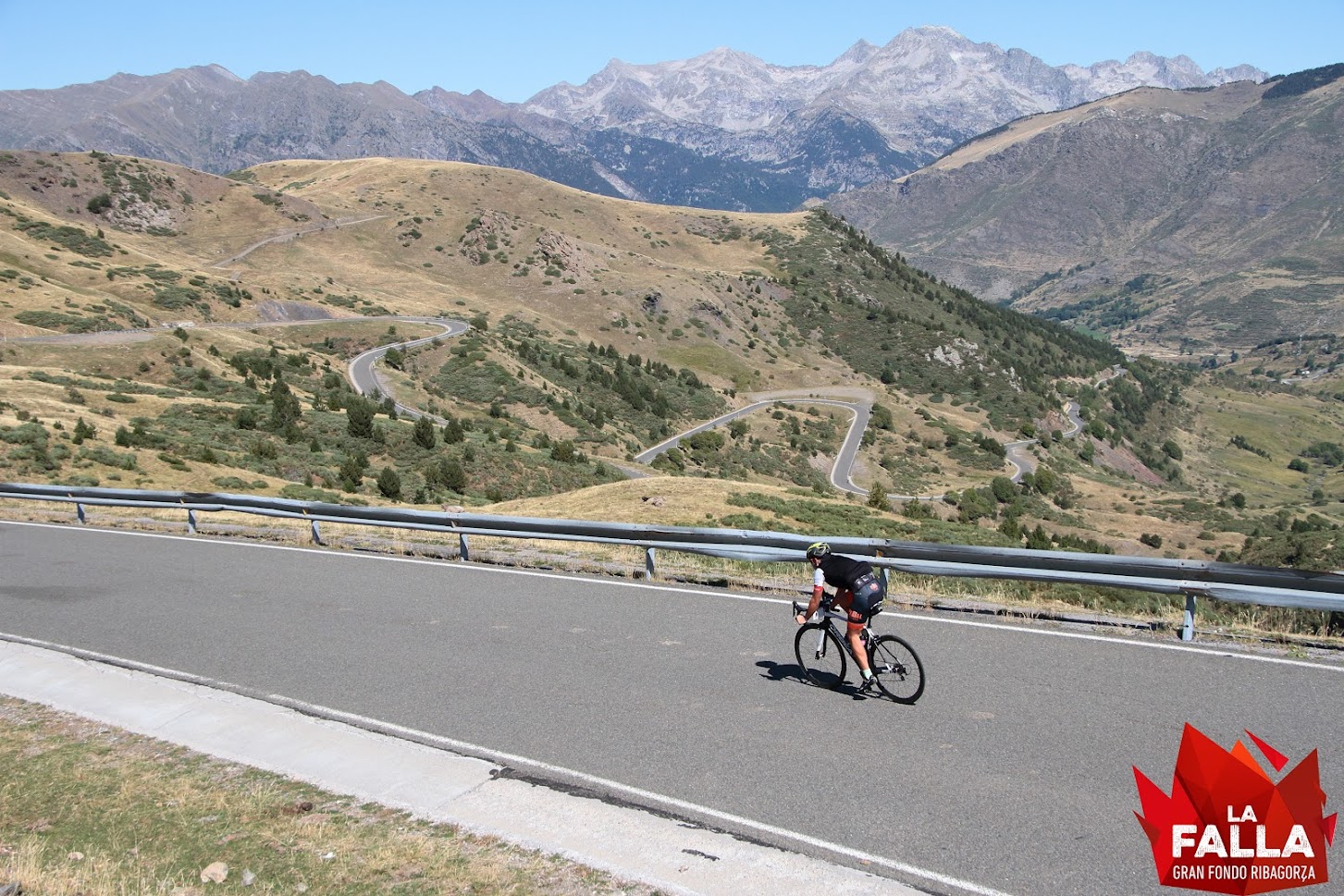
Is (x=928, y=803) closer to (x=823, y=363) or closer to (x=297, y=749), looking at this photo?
(x=297, y=749)

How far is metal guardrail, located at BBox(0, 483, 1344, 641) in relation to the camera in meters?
10.2

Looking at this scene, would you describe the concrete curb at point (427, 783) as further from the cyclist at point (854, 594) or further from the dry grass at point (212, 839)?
the cyclist at point (854, 594)

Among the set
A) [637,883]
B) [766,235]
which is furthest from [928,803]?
[766,235]

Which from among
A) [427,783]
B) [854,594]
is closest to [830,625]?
[854,594]

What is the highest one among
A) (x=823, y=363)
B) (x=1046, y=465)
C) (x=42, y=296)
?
(x=42, y=296)

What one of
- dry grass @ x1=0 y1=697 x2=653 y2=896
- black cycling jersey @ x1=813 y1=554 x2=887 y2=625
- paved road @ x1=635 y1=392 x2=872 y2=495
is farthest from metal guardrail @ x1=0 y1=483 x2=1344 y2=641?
paved road @ x1=635 y1=392 x2=872 y2=495

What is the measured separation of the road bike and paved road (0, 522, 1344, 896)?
21 centimetres

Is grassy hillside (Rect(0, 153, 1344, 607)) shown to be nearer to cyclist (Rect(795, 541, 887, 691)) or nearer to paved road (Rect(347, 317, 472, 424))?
paved road (Rect(347, 317, 472, 424))

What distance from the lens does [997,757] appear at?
295 inches

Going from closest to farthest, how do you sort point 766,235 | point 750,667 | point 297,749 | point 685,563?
point 297,749 → point 750,667 → point 685,563 → point 766,235

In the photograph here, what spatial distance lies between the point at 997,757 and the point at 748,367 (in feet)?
311

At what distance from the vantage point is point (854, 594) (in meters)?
9.10

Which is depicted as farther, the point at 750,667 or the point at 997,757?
the point at 750,667

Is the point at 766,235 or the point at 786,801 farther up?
the point at 766,235
